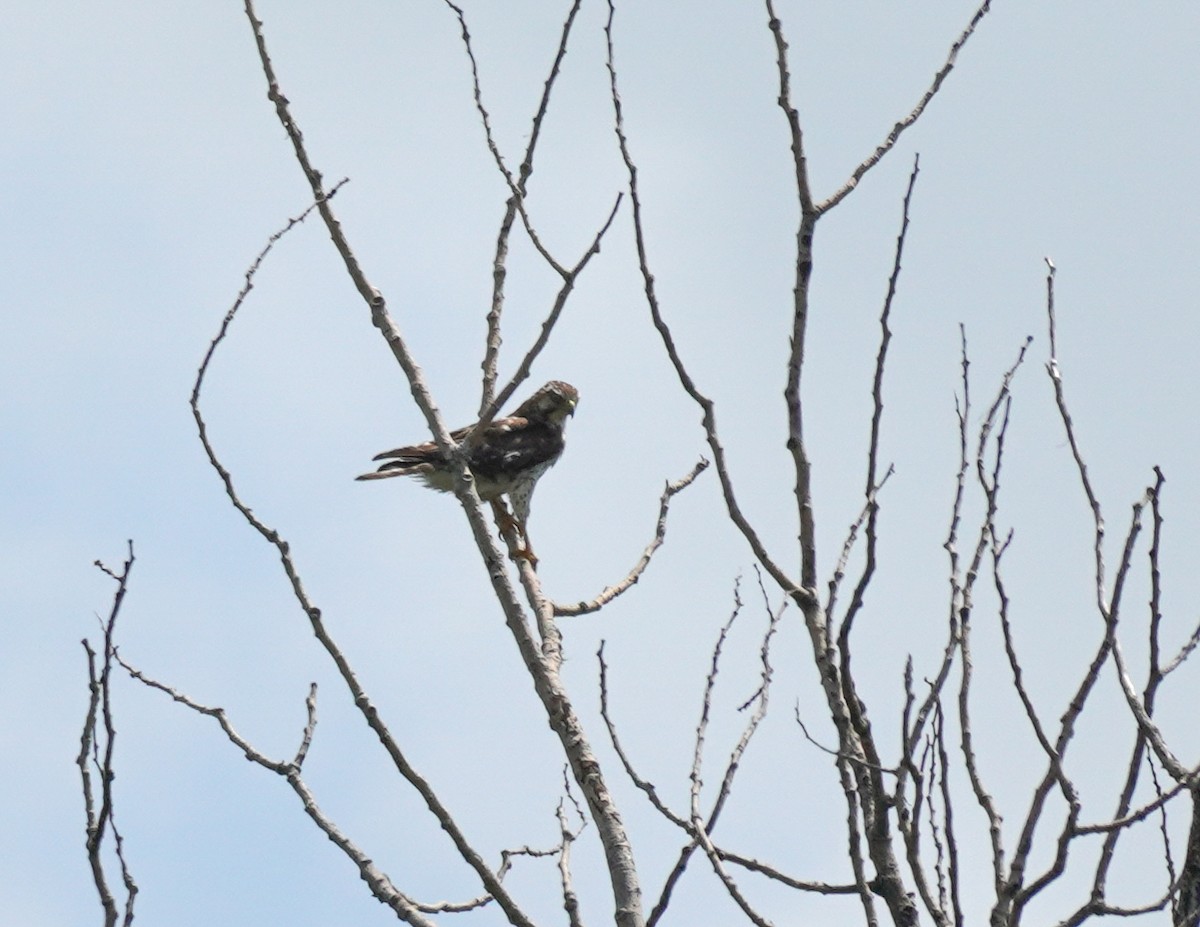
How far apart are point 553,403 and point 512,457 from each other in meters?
1.52

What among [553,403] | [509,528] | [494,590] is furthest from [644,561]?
[553,403]

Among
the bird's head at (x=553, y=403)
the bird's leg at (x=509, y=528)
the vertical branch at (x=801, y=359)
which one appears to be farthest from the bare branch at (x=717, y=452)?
the bird's head at (x=553, y=403)

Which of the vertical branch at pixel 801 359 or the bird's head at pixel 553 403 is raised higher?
the bird's head at pixel 553 403

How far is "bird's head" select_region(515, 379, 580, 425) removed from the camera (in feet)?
38.4

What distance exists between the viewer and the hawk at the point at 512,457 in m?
9.75

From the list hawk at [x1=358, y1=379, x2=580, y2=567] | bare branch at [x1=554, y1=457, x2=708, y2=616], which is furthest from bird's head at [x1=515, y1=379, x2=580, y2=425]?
bare branch at [x1=554, y1=457, x2=708, y2=616]

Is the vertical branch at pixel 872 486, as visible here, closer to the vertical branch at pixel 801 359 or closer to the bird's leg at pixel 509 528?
the vertical branch at pixel 801 359


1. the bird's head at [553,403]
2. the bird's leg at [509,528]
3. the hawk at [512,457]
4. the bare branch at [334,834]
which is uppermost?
the bird's head at [553,403]

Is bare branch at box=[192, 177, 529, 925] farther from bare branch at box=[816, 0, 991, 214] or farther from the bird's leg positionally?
the bird's leg

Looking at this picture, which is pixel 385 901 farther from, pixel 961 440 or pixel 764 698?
pixel 961 440

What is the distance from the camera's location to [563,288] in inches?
164

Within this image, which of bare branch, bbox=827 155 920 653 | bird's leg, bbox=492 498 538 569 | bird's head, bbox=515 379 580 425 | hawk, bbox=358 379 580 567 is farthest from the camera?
bird's head, bbox=515 379 580 425

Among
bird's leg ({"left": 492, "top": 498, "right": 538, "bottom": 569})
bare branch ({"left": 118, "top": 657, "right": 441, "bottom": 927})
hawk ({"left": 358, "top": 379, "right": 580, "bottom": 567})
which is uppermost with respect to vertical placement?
hawk ({"left": 358, "top": 379, "right": 580, "bottom": 567})

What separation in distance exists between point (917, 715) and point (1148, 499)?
2.66ft
